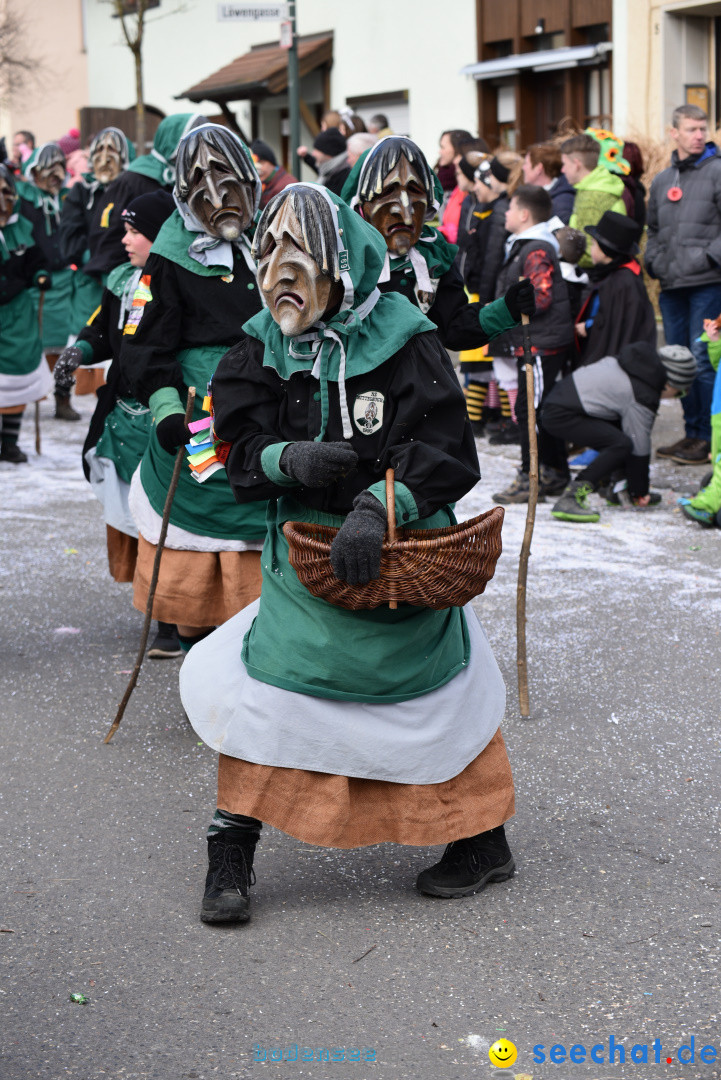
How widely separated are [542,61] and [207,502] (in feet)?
53.4

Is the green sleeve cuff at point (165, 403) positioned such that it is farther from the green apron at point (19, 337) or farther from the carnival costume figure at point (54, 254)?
the carnival costume figure at point (54, 254)

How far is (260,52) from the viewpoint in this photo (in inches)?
976

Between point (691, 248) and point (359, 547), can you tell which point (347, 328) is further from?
point (691, 248)

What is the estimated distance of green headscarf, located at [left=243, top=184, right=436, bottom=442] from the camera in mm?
3283

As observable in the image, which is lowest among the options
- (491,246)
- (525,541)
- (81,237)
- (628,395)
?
(525,541)

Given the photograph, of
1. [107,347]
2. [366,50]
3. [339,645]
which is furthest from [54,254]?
[366,50]

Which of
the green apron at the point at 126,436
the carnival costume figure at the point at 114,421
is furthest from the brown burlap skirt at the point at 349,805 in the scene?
the green apron at the point at 126,436

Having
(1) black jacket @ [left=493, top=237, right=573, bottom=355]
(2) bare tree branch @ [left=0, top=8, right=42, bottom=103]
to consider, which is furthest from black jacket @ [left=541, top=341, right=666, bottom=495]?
(2) bare tree branch @ [left=0, top=8, right=42, bottom=103]

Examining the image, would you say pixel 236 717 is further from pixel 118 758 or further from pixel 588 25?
pixel 588 25

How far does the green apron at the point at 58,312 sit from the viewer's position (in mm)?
12961

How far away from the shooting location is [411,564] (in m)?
3.09

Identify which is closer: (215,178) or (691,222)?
(215,178)

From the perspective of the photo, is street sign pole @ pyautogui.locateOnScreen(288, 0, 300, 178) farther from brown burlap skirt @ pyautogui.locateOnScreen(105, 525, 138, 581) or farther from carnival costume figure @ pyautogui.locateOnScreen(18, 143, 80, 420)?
brown burlap skirt @ pyautogui.locateOnScreen(105, 525, 138, 581)

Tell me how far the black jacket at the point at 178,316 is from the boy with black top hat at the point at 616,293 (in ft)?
14.4
